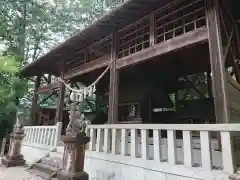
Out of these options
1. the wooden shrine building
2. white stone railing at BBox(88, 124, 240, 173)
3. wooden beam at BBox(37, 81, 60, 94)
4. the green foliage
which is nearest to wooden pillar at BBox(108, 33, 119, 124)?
the wooden shrine building

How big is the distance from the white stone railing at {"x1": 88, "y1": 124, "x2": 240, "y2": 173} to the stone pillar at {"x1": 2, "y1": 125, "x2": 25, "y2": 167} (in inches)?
172

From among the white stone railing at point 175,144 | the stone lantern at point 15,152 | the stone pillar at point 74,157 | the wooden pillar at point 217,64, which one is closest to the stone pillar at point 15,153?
the stone lantern at point 15,152

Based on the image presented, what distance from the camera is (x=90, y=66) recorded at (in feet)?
29.0

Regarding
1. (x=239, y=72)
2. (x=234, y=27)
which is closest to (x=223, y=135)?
(x=239, y=72)

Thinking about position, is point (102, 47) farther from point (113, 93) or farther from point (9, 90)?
point (9, 90)

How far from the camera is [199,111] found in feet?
33.1

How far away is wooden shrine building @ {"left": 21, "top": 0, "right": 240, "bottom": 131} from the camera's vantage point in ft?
16.4

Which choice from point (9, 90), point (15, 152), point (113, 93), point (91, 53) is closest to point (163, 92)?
point (91, 53)

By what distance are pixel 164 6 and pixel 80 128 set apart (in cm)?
402

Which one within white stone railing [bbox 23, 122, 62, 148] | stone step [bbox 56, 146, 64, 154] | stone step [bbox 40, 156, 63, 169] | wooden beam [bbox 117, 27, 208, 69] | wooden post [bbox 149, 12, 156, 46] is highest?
wooden post [bbox 149, 12, 156, 46]

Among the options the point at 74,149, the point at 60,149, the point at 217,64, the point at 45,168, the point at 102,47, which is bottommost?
the point at 45,168

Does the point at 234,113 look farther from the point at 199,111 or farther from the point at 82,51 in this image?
the point at 82,51

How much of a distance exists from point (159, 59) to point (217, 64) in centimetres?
439

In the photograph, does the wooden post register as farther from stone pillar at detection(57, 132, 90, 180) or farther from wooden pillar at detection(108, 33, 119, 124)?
stone pillar at detection(57, 132, 90, 180)
